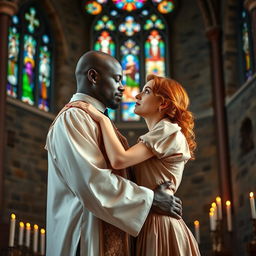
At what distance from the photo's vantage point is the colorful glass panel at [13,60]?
11.5 metres

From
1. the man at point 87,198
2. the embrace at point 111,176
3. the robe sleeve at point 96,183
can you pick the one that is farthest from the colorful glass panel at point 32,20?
the robe sleeve at point 96,183

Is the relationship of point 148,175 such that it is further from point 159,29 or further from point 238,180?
point 159,29

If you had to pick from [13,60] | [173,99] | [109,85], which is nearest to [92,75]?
[109,85]

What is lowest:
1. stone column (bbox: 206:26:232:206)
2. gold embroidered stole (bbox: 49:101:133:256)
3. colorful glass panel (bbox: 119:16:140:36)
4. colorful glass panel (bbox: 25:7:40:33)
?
gold embroidered stole (bbox: 49:101:133:256)

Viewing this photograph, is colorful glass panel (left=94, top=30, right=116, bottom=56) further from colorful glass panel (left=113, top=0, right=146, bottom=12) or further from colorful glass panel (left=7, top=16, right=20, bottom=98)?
colorful glass panel (left=7, top=16, right=20, bottom=98)

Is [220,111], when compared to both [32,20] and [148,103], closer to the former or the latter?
[32,20]

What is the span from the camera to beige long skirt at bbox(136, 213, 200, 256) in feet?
8.99

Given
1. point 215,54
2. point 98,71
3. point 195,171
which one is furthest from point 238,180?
point 98,71

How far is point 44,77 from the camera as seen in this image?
1241cm

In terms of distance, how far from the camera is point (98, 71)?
3025 mm

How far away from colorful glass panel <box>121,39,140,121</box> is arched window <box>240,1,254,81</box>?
2.35 m

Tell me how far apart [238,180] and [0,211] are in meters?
4.08

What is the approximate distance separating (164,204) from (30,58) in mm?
9859

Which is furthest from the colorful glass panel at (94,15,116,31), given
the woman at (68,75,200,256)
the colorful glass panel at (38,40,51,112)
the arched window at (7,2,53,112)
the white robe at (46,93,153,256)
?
the white robe at (46,93,153,256)
